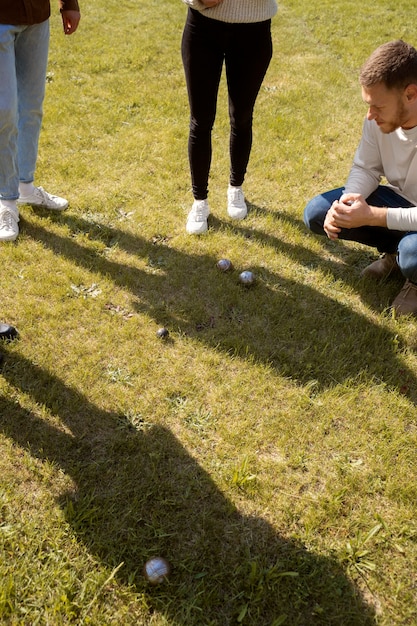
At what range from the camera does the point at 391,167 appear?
3434 mm

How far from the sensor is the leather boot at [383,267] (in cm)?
379

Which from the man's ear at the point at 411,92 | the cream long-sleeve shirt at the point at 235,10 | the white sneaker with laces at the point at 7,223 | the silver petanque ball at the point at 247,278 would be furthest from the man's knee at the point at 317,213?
the white sneaker with laces at the point at 7,223

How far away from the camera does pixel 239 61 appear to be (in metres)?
3.38

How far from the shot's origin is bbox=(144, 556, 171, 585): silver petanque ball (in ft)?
7.22

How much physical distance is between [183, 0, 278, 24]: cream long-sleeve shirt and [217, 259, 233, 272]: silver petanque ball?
1577 mm

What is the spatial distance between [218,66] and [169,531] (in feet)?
9.43

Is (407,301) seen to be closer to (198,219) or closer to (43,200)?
(198,219)

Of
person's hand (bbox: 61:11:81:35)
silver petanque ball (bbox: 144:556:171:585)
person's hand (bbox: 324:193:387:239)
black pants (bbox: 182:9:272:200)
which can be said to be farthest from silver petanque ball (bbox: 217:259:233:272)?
silver petanque ball (bbox: 144:556:171:585)

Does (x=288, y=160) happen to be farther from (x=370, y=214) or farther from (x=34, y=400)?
(x=34, y=400)

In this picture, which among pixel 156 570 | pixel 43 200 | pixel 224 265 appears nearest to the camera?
pixel 156 570

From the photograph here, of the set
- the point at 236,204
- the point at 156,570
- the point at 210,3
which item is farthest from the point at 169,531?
the point at 210,3

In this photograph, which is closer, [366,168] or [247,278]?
[366,168]

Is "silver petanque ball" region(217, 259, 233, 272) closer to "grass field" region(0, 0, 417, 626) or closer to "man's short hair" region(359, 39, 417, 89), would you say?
"grass field" region(0, 0, 417, 626)

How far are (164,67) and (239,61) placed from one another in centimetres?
435
